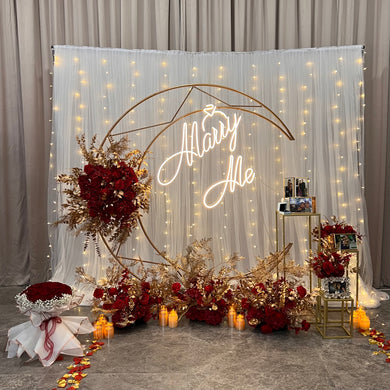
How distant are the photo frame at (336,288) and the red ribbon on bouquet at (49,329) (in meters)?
1.83

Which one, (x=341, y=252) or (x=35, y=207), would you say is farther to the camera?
(x=35, y=207)

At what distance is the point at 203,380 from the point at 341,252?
4.54ft

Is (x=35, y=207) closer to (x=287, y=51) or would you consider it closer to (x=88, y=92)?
(x=88, y=92)

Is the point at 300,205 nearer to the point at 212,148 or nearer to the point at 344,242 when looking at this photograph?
the point at 344,242

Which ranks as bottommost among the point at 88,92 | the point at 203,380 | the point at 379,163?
the point at 203,380

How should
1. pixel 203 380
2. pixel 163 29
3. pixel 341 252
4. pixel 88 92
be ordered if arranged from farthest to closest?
pixel 163 29 → pixel 88 92 → pixel 341 252 → pixel 203 380

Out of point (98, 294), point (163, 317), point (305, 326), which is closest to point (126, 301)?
point (98, 294)

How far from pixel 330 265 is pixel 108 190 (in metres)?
1.63

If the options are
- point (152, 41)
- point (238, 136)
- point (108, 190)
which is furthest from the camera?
point (152, 41)

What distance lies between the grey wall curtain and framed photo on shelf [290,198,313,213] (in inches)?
55.1

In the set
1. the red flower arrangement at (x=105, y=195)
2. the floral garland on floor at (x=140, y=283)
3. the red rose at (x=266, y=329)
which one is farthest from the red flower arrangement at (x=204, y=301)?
the red flower arrangement at (x=105, y=195)

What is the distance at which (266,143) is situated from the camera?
404 centimetres

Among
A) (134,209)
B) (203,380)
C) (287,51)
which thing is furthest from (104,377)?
(287,51)

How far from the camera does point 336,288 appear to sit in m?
2.91
